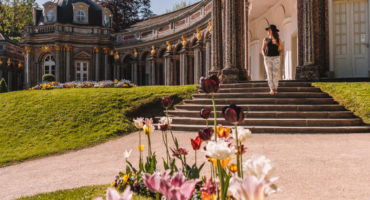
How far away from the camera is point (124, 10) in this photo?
4238 centimetres

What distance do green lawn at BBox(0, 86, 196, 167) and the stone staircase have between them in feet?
6.65

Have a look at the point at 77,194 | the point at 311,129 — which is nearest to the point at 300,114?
the point at 311,129

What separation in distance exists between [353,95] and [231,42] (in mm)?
6009

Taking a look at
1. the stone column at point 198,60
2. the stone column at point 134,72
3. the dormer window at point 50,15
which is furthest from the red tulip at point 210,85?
the dormer window at point 50,15

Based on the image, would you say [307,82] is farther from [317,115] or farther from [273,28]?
[273,28]

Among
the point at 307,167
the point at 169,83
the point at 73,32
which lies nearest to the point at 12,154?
the point at 307,167

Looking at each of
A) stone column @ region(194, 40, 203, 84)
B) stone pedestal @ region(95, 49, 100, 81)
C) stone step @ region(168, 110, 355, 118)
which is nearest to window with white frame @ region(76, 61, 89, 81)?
stone pedestal @ region(95, 49, 100, 81)

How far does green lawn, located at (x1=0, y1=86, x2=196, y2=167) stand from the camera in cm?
895

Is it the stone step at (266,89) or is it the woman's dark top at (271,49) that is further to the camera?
the stone step at (266,89)

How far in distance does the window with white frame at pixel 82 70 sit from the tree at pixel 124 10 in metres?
10.1

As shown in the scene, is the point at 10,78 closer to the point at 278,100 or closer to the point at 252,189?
the point at 278,100

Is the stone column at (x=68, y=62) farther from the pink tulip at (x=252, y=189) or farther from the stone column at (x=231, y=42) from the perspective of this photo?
the pink tulip at (x=252, y=189)

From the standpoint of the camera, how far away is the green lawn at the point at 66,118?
29.4ft

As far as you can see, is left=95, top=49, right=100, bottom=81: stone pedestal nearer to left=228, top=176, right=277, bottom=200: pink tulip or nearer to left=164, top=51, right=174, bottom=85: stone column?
left=164, top=51, right=174, bottom=85: stone column
